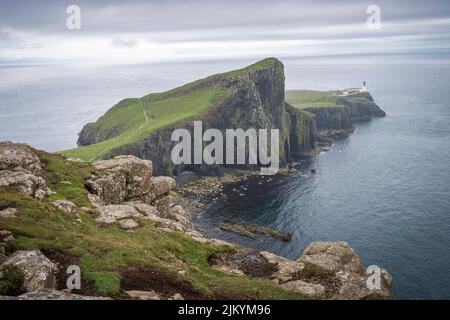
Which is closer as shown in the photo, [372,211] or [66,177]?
[66,177]

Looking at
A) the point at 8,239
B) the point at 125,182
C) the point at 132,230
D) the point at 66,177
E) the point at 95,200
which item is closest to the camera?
the point at 8,239

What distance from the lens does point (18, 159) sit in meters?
36.9

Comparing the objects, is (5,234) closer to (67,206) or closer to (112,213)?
(67,206)

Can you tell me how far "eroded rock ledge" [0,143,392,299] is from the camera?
19.2 meters

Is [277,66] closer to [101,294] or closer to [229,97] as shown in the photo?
[229,97]

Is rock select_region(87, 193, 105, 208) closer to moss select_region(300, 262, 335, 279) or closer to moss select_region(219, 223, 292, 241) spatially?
moss select_region(300, 262, 335, 279)

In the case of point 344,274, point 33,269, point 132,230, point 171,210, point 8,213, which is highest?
point 8,213

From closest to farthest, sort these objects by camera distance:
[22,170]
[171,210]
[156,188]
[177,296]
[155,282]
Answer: [177,296] → [155,282] → [22,170] → [171,210] → [156,188]

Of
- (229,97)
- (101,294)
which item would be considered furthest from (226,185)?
(101,294)

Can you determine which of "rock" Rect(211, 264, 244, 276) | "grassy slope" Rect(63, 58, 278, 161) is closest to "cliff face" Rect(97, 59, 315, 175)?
"grassy slope" Rect(63, 58, 278, 161)

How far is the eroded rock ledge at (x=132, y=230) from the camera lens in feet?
63.1

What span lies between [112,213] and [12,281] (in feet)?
54.0

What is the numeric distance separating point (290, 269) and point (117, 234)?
43.4 feet

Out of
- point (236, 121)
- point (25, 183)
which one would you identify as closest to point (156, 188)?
point (25, 183)
